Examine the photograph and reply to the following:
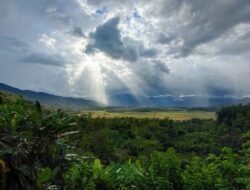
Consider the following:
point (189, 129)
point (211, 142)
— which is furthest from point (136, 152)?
point (189, 129)

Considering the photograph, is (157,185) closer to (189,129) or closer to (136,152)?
(136,152)

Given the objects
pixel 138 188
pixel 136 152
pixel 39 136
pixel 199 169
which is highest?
pixel 39 136

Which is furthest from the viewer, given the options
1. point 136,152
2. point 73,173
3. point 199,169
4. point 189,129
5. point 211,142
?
→ point 189,129

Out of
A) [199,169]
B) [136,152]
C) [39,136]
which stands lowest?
[136,152]

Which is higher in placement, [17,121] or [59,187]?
[17,121]

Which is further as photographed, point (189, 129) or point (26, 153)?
point (189, 129)

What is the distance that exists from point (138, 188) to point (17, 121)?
267cm

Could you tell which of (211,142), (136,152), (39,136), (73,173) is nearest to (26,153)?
(39,136)

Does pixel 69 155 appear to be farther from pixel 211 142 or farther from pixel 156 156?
pixel 211 142

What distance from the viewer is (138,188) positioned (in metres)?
6.89

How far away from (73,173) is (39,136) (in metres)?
1.54

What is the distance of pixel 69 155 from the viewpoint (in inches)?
259

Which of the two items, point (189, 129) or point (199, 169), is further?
point (189, 129)

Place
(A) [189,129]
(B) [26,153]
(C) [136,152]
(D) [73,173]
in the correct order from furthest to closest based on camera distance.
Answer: (A) [189,129], (C) [136,152], (D) [73,173], (B) [26,153]
